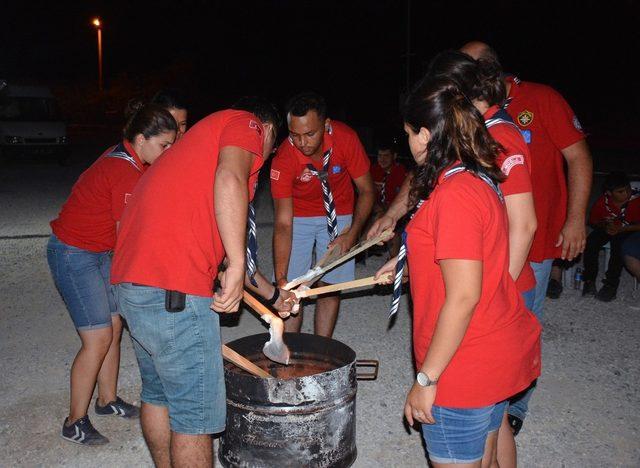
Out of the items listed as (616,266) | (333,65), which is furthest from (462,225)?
(333,65)

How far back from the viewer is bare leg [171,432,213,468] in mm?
2676

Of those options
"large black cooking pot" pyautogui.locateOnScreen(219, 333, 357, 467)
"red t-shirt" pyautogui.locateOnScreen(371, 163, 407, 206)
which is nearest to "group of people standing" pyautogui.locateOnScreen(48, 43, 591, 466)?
"large black cooking pot" pyautogui.locateOnScreen(219, 333, 357, 467)

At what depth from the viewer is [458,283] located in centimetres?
200

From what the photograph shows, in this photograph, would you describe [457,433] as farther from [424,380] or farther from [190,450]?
[190,450]

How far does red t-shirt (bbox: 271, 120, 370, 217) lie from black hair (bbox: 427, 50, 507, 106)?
7.07 feet

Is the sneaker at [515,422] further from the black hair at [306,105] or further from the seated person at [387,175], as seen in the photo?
the seated person at [387,175]

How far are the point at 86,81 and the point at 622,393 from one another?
51879 mm

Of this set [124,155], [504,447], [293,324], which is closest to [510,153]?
[504,447]

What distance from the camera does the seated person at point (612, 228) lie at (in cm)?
674

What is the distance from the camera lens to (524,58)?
37.3 m

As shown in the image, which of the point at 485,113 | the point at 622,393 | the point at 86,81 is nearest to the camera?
the point at 485,113

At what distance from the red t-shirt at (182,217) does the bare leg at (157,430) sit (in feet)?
2.51

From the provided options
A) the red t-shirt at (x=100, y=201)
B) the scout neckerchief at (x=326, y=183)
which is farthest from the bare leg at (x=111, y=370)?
the scout neckerchief at (x=326, y=183)

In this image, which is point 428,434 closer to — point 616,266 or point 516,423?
point 516,423
